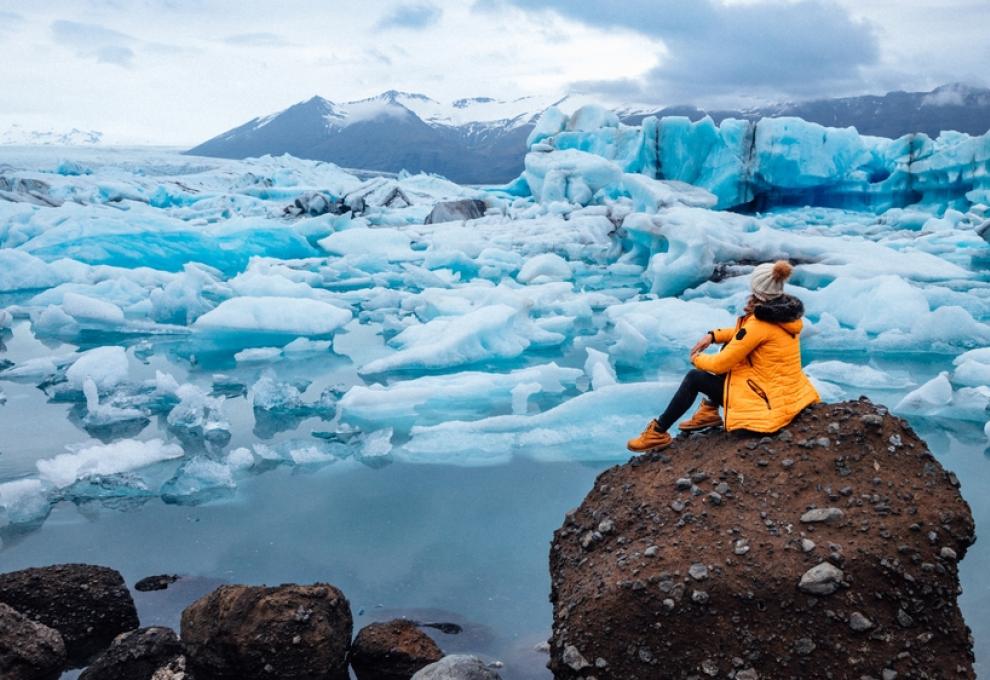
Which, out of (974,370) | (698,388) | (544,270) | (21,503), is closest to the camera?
(698,388)

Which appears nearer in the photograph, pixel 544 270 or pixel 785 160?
pixel 544 270

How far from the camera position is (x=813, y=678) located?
6.76 feet

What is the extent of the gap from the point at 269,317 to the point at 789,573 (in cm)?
686

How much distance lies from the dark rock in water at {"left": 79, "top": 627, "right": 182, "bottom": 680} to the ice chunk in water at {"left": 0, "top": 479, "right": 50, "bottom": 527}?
1458mm

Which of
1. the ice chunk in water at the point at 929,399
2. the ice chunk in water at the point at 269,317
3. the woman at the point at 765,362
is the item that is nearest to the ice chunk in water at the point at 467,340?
the ice chunk in water at the point at 269,317

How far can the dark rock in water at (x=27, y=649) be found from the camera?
2594mm

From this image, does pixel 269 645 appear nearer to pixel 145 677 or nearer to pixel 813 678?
pixel 145 677

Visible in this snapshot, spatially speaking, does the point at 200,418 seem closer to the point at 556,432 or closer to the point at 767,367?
the point at 556,432

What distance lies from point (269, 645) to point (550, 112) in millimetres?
22948

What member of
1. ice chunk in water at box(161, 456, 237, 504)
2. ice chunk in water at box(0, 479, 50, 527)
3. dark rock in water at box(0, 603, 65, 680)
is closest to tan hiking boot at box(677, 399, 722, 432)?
dark rock in water at box(0, 603, 65, 680)

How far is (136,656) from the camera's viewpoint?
269cm

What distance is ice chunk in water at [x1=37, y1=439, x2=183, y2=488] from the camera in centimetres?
437

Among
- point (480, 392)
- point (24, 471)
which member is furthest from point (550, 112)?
point (24, 471)

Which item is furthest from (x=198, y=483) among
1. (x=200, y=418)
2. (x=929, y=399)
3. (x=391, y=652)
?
(x=929, y=399)
